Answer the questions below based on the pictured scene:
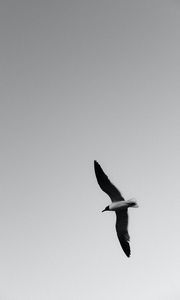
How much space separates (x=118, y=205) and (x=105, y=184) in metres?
1.19

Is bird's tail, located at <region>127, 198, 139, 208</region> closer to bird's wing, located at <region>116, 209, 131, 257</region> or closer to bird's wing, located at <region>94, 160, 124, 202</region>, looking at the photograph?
bird's wing, located at <region>94, 160, 124, 202</region>

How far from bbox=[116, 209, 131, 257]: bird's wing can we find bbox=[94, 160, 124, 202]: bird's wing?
92cm

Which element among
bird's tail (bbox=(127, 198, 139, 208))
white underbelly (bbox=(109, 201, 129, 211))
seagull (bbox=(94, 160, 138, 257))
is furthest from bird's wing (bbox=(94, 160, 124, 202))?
bird's tail (bbox=(127, 198, 139, 208))

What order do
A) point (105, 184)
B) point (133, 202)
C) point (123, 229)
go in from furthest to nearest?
point (123, 229), point (105, 184), point (133, 202)

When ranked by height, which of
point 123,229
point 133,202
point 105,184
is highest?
point 105,184

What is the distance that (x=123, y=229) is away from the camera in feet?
62.1

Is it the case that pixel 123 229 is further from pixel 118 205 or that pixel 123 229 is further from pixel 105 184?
pixel 105 184

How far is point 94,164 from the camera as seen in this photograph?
18203mm

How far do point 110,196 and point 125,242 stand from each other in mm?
2502

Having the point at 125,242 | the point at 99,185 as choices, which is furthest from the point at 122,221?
the point at 99,185

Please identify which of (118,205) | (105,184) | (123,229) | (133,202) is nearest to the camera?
(133,202)

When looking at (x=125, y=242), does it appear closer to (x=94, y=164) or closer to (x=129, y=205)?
(x=129, y=205)

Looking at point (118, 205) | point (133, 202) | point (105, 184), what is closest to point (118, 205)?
point (118, 205)

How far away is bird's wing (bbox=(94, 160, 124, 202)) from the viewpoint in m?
17.8
